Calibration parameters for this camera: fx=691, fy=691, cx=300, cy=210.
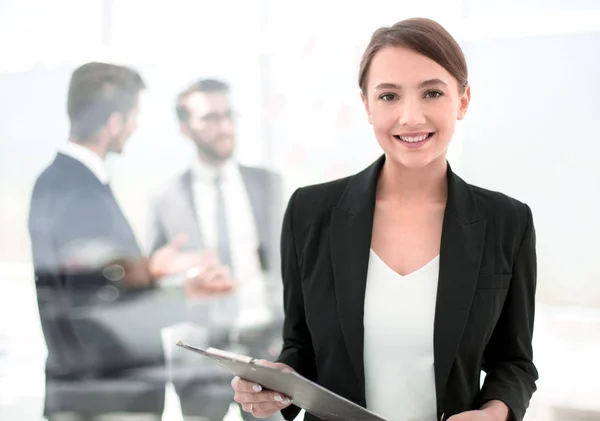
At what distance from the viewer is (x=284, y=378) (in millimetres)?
1161

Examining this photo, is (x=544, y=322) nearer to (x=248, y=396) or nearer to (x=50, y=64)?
(x=248, y=396)

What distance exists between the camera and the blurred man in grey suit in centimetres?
280

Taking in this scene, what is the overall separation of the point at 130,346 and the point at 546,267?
170 centimetres

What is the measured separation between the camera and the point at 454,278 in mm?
1396

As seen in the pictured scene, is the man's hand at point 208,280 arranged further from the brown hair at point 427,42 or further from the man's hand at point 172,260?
the brown hair at point 427,42

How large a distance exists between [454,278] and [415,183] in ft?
0.80

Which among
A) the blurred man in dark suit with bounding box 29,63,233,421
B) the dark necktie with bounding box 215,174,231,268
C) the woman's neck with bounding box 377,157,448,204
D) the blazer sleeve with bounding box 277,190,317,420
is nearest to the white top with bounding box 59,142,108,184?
the blurred man in dark suit with bounding box 29,63,233,421

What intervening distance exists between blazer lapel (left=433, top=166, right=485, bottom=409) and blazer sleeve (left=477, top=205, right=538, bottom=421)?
0.10 metres

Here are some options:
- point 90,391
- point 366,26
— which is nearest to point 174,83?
point 366,26

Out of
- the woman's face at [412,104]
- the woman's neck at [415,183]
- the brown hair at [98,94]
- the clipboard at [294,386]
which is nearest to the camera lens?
the clipboard at [294,386]

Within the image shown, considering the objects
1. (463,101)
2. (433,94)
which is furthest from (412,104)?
(463,101)

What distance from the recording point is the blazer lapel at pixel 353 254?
4.58 feet

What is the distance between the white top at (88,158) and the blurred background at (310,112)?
0.04 metres

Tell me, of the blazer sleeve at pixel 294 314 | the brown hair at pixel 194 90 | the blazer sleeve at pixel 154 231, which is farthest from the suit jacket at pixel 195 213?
the blazer sleeve at pixel 294 314
